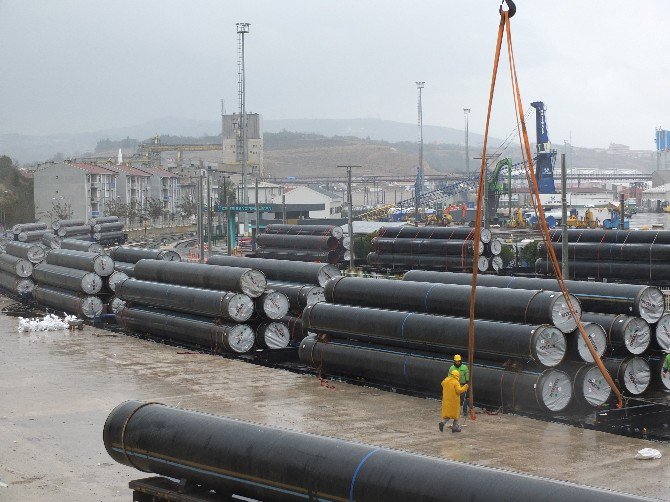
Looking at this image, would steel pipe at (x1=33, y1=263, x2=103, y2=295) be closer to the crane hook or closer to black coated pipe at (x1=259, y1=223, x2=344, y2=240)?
black coated pipe at (x1=259, y1=223, x2=344, y2=240)

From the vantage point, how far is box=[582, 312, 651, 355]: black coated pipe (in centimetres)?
1972

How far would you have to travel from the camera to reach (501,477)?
845 centimetres

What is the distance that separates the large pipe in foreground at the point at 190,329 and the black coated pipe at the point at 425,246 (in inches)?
603

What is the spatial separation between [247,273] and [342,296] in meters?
4.04

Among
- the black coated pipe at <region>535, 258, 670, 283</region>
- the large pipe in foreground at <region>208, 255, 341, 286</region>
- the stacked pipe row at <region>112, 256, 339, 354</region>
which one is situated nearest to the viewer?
the stacked pipe row at <region>112, 256, 339, 354</region>

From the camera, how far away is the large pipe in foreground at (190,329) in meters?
26.1

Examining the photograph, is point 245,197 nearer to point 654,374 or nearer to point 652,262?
point 652,262

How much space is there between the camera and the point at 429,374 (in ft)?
66.4

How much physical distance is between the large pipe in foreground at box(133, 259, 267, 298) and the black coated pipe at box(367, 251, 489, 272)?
15.0 metres

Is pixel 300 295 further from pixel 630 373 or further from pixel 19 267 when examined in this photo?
pixel 19 267

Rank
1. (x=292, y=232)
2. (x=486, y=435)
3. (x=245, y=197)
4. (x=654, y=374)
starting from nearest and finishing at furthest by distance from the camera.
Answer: (x=486, y=435) < (x=654, y=374) < (x=292, y=232) < (x=245, y=197)

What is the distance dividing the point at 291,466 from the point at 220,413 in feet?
32.1

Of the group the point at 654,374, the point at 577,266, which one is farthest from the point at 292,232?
the point at 654,374

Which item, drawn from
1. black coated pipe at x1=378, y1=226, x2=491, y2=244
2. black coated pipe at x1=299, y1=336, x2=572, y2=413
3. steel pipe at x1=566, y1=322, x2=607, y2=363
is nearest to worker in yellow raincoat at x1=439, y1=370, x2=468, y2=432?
black coated pipe at x1=299, y1=336, x2=572, y2=413
